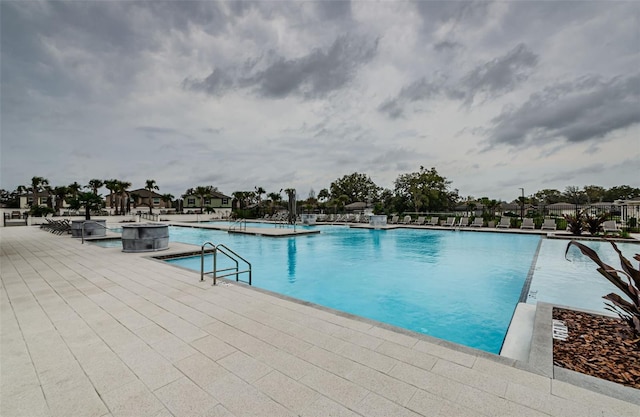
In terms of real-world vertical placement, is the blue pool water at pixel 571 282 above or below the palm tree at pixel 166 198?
below

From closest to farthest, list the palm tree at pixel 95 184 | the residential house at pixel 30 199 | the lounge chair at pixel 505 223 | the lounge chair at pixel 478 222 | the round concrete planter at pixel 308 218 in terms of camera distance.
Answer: the lounge chair at pixel 505 223 → the lounge chair at pixel 478 222 → the round concrete planter at pixel 308 218 → the palm tree at pixel 95 184 → the residential house at pixel 30 199

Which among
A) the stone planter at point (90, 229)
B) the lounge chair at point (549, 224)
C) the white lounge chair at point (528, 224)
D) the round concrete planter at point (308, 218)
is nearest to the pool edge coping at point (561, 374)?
the stone planter at point (90, 229)

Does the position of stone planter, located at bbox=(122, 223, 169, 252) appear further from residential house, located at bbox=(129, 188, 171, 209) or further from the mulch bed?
residential house, located at bbox=(129, 188, 171, 209)

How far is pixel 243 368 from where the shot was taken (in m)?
2.30

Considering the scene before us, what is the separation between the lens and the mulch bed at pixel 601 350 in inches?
85.8

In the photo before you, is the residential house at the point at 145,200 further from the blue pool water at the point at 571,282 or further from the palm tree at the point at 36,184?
the blue pool water at the point at 571,282

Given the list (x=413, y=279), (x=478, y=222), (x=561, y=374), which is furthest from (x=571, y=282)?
(x=478, y=222)

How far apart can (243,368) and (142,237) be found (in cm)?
779

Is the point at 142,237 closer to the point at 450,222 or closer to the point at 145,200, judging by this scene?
the point at 450,222

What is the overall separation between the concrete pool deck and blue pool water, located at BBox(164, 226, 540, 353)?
2.22m

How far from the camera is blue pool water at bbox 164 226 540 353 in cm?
494

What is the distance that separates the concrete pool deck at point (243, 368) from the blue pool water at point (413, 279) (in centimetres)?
222

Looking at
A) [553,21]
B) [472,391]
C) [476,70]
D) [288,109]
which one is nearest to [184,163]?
[288,109]

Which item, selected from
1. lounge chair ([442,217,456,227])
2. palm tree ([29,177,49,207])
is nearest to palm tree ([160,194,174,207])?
palm tree ([29,177,49,207])
